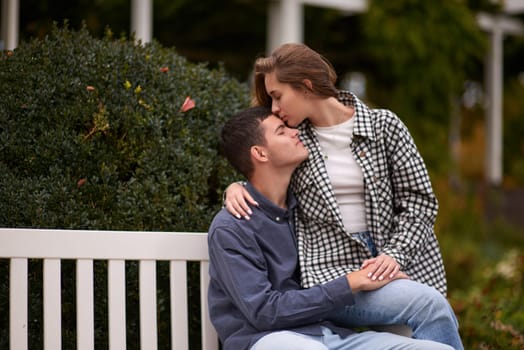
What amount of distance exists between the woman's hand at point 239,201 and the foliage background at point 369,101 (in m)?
0.33

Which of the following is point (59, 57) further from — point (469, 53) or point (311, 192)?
point (469, 53)

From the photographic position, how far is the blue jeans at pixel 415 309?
2.55m

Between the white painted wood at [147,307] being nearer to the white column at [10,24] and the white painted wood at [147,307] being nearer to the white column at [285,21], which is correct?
the white column at [10,24]

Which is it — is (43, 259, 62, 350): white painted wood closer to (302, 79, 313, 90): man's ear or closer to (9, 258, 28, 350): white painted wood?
(9, 258, 28, 350): white painted wood

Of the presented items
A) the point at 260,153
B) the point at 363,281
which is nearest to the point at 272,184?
the point at 260,153

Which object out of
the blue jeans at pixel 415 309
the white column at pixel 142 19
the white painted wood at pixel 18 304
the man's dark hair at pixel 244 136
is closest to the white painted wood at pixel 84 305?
the white painted wood at pixel 18 304

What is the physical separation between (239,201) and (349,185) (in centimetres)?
44

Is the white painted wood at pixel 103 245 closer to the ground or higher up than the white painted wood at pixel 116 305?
higher up

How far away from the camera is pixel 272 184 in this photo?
275cm

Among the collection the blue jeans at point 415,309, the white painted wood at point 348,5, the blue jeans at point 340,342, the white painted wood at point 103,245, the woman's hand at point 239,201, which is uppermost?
the white painted wood at point 348,5

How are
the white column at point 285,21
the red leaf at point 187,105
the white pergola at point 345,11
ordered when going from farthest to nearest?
the white column at point 285,21
the white pergola at point 345,11
the red leaf at point 187,105

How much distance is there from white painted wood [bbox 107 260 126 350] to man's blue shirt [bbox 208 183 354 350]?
306 millimetres

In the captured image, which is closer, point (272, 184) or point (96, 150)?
point (272, 184)

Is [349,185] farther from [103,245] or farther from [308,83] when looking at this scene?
[103,245]
